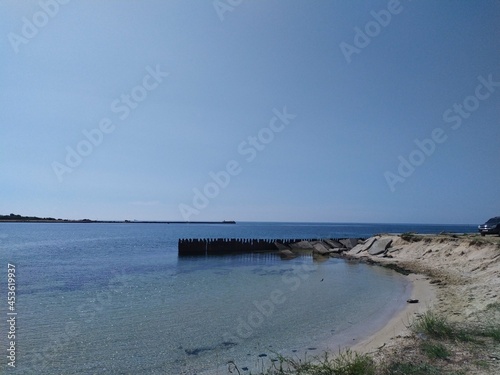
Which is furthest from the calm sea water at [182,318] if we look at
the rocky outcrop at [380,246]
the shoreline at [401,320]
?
the rocky outcrop at [380,246]

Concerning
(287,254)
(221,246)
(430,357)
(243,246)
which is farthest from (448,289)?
(243,246)

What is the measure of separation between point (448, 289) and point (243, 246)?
38.7 meters

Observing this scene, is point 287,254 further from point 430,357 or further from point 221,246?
point 430,357

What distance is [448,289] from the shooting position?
20.3 m

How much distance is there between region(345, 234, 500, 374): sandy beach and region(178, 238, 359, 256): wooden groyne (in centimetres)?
1240

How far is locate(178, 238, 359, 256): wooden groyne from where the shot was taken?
51844 millimetres

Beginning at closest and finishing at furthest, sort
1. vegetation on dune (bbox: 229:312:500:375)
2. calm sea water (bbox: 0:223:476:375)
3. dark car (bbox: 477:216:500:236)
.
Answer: vegetation on dune (bbox: 229:312:500:375) → calm sea water (bbox: 0:223:476:375) → dark car (bbox: 477:216:500:236)

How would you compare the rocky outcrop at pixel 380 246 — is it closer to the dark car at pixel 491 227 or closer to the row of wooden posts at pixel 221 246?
the dark car at pixel 491 227

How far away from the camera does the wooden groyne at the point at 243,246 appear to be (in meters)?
51.8

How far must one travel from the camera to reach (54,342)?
43.3 feet

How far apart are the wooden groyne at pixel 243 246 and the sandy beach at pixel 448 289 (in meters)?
12.4

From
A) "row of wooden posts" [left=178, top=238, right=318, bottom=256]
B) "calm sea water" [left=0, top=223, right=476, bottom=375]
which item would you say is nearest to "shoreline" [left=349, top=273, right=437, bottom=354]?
"calm sea water" [left=0, top=223, right=476, bottom=375]

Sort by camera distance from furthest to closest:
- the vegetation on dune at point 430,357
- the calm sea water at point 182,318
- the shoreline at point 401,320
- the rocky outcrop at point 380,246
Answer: the rocky outcrop at point 380,246 → the shoreline at point 401,320 → the calm sea water at point 182,318 → the vegetation on dune at point 430,357

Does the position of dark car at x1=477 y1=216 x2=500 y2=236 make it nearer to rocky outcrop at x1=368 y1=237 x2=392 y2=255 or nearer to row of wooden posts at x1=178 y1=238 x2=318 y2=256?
rocky outcrop at x1=368 y1=237 x2=392 y2=255
